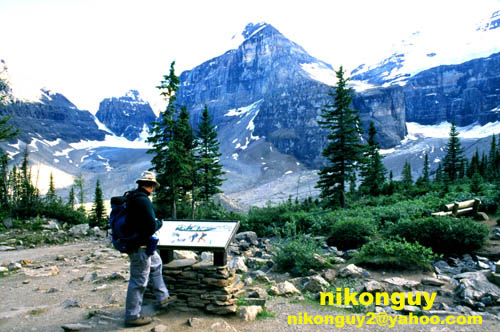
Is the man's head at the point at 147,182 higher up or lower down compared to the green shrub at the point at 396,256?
higher up

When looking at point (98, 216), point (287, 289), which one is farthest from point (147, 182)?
point (98, 216)

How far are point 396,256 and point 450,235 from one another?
2566 millimetres

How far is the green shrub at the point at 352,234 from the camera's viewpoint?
11672mm

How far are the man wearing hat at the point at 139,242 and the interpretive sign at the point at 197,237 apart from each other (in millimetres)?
719

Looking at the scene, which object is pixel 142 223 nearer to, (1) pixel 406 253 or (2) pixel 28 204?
(1) pixel 406 253

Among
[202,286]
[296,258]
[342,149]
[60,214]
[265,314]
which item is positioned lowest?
[265,314]

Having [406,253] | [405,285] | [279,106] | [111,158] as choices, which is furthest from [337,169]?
[111,158]

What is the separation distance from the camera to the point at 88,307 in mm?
6473

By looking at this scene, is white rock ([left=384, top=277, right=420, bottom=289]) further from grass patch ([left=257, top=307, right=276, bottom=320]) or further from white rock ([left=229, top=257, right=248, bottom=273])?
white rock ([left=229, top=257, right=248, bottom=273])

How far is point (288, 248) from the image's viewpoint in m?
9.27

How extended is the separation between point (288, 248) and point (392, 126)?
575ft

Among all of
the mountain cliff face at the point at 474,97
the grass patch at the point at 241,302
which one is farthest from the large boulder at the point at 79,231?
the mountain cliff face at the point at 474,97

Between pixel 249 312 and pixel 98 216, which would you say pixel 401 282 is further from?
pixel 98 216

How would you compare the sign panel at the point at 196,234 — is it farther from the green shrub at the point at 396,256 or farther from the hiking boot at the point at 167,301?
the green shrub at the point at 396,256
